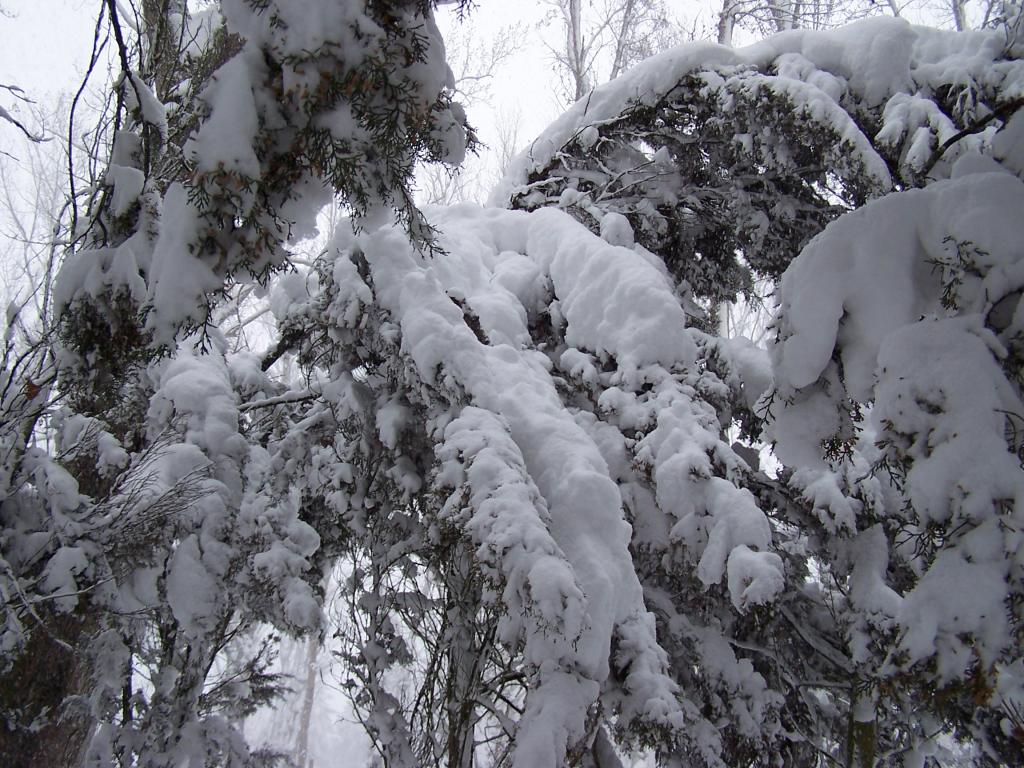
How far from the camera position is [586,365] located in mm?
3383

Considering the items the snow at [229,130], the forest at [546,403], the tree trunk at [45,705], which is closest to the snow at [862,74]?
the forest at [546,403]

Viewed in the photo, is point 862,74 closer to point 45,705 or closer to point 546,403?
point 546,403

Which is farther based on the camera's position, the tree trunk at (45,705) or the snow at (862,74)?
the tree trunk at (45,705)

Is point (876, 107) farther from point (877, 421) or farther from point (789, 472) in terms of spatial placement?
point (877, 421)

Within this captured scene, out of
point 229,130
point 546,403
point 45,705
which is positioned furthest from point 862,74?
point 45,705

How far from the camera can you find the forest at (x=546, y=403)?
5.77 ft

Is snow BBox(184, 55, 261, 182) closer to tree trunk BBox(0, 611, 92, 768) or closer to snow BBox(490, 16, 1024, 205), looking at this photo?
snow BBox(490, 16, 1024, 205)

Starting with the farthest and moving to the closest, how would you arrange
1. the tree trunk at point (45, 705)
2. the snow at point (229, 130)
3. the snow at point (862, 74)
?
the tree trunk at point (45, 705) < the snow at point (862, 74) < the snow at point (229, 130)

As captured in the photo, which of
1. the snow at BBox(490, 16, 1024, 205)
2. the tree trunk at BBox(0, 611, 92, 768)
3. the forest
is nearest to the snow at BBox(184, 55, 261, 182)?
the forest

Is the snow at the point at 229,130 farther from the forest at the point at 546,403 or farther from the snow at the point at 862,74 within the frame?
the snow at the point at 862,74

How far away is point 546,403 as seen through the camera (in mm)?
2756

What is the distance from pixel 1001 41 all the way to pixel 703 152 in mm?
1947

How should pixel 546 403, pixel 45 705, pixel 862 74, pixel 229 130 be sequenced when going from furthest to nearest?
pixel 45 705 → pixel 862 74 → pixel 546 403 → pixel 229 130

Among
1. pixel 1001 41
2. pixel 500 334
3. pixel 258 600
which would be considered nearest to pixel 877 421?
pixel 500 334
